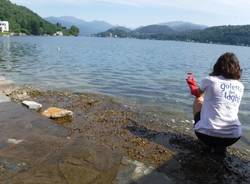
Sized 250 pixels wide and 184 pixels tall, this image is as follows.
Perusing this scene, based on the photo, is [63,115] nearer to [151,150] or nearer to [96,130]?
[96,130]

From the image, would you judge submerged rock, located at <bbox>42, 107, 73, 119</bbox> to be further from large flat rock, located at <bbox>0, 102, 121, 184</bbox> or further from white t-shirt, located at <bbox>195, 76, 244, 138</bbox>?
white t-shirt, located at <bbox>195, 76, 244, 138</bbox>

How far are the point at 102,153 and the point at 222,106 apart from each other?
2809 mm

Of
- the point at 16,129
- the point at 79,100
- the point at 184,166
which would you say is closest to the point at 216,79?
the point at 184,166

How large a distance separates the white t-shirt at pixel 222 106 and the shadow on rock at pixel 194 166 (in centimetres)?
66

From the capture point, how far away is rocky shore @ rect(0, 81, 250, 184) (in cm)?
675

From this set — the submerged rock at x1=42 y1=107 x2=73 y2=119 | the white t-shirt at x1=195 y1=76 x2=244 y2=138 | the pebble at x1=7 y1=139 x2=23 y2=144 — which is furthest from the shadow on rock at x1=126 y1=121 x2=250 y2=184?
the pebble at x1=7 y1=139 x2=23 y2=144

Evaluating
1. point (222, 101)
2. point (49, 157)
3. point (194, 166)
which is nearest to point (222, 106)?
point (222, 101)

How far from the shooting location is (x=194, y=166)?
7.69 meters

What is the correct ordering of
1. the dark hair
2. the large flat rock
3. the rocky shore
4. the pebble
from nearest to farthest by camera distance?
1. the large flat rock
2. the rocky shore
3. the dark hair
4. the pebble

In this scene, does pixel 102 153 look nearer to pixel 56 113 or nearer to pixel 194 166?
pixel 194 166

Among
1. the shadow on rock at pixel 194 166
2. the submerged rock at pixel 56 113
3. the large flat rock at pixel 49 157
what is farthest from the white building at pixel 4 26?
the shadow on rock at pixel 194 166

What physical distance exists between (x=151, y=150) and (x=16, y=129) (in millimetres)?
3500

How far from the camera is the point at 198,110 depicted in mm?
8938

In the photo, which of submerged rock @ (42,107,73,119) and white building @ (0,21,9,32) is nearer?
submerged rock @ (42,107,73,119)
